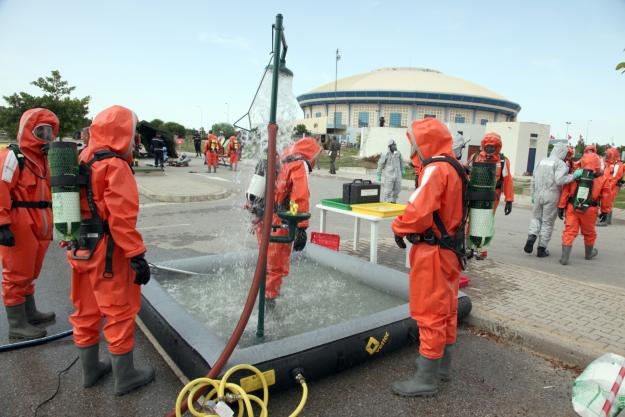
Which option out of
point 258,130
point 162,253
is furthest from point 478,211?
point 162,253

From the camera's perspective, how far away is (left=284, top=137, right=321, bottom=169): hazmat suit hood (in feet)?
13.7

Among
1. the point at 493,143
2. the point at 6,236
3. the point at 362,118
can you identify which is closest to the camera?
the point at 6,236

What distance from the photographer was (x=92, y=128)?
9.10 ft

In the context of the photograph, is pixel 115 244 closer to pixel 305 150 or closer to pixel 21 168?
pixel 21 168

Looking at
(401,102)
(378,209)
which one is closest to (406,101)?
(401,102)

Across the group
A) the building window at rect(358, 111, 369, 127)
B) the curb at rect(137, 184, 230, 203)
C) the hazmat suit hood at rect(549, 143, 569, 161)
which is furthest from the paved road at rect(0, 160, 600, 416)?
the building window at rect(358, 111, 369, 127)

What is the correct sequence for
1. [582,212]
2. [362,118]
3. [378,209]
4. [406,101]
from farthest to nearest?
[362,118] < [406,101] < [582,212] < [378,209]

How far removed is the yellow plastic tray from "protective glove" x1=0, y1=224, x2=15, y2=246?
3917 mm

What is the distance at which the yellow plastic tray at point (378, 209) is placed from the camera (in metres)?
5.41

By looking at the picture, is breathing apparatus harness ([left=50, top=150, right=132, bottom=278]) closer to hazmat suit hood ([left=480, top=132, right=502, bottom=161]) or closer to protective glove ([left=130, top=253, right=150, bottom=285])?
protective glove ([left=130, top=253, right=150, bottom=285])

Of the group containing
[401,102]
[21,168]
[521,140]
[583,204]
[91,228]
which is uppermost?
[401,102]

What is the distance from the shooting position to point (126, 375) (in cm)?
290

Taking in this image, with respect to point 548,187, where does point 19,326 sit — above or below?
below

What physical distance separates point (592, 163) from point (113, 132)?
7.04 m
